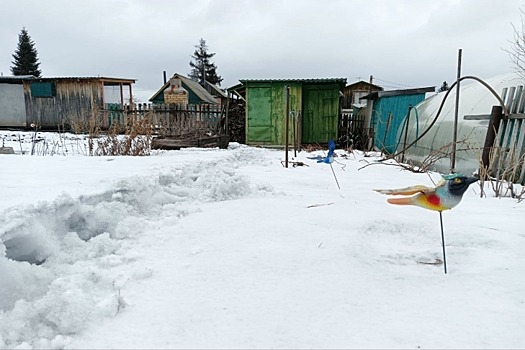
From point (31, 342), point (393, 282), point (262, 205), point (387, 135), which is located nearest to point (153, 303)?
point (31, 342)

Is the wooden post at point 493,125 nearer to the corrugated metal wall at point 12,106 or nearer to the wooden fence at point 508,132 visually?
the wooden fence at point 508,132

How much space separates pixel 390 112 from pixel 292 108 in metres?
2.95

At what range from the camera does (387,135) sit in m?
9.48

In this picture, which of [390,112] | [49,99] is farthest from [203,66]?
[390,112]

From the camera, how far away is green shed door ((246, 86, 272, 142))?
1113 centimetres

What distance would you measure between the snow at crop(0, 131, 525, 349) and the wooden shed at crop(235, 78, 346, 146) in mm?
8643

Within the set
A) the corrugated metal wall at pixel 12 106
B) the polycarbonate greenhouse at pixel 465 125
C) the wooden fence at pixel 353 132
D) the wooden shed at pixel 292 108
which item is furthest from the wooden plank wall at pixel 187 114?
the corrugated metal wall at pixel 12 106

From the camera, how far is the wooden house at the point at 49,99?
1603cm

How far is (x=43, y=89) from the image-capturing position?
53.6 feet

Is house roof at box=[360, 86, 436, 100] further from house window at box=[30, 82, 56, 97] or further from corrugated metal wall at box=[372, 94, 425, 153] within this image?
house window at box=[30, 82, 56, 97]

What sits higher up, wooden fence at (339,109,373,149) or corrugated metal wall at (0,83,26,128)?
corrugated metal wall at (0,83,26,128)

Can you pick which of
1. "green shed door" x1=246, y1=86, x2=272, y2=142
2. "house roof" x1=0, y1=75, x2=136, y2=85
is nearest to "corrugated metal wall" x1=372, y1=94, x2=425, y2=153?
"green shed door" x1=246, y1=86, x2=272, y2=142

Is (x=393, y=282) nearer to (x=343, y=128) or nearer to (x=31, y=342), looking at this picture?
(x=31, y=342)

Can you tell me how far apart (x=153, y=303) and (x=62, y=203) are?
0.95 metres
